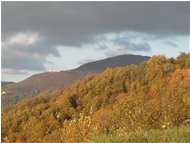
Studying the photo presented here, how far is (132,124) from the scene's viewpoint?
11.1 m

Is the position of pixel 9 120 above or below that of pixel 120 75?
below

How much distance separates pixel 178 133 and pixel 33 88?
14321 cm

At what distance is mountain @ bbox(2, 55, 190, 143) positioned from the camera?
11359 millimetres

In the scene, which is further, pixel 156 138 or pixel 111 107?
pixel 111 107

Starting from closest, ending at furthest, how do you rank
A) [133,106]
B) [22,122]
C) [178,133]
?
[178,133]
[133,106]
[22,122]

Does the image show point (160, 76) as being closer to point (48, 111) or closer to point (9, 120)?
point (48, 111)

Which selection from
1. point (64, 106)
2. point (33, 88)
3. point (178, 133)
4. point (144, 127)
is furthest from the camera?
point (33, 88)

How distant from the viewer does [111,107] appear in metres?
30.0

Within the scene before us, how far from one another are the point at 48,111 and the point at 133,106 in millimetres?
32972

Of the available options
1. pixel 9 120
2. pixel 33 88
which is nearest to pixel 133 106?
pixel 9 120

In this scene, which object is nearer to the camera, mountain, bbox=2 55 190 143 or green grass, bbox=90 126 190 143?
green grass, bbox=90 126 190 143

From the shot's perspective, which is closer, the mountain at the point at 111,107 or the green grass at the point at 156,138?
the green grass at the point at 156,138

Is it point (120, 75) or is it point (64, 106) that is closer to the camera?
point (64, 106)

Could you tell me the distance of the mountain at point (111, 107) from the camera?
11.4 metres
